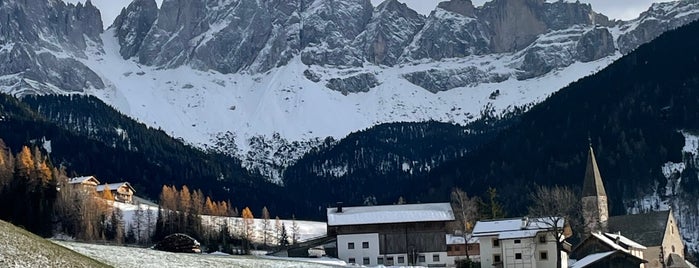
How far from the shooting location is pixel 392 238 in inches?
4867

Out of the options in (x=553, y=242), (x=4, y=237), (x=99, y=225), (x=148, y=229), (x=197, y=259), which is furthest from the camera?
(x=148, y=229)

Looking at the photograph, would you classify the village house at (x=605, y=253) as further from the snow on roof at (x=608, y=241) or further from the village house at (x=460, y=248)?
the village house at (x=460, y=248)

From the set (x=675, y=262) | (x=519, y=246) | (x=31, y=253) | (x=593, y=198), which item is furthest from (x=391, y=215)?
(x=31, y=253)

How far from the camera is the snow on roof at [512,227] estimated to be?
4318 inches

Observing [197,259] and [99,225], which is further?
[99,225]

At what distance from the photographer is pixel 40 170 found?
6363 inches

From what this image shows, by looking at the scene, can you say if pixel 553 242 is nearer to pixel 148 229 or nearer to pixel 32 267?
pixel 32 267

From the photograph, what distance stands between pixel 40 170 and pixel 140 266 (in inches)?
3759

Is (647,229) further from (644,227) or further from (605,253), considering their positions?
(605,253)

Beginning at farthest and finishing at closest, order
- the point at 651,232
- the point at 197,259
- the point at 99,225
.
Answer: the point at 99,225 < the point at 651,232 < the point at 197,259

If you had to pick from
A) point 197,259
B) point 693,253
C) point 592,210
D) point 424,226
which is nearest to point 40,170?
point 424,226

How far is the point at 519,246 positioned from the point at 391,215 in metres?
19.7

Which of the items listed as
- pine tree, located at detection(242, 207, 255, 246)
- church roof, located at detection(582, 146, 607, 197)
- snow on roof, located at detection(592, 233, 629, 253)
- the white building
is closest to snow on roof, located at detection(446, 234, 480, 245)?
snow on roof, located at detection(592, 233, 629, 253)

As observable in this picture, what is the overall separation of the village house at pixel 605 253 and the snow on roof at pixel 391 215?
1582 cm
